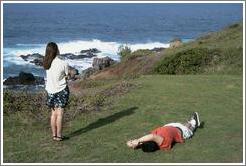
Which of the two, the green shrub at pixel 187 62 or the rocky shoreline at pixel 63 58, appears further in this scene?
the rocky shoreline at pixel 63 58

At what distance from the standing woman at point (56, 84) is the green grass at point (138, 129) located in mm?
401

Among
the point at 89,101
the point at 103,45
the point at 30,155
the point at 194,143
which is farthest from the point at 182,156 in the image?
the point at 103,45

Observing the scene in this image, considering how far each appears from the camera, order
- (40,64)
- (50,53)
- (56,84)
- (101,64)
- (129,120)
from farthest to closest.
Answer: (101,64)
(40,64)
(129,120)
(56,84)
(50,53)

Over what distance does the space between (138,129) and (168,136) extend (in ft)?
4.35

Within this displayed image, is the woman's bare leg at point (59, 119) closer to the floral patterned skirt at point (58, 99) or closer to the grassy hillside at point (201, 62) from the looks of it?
the floral patterned skirt at point (58, 99)

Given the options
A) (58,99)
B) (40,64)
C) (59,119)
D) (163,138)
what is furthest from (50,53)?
(40,64)

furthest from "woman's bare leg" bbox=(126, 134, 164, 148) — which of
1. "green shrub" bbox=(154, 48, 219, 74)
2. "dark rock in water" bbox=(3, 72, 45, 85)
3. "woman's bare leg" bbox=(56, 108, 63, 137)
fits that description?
"dark rock in water" bbox=(3, 72, 45, 85)

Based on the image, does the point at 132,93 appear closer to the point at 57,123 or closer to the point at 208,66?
the point at 57,123

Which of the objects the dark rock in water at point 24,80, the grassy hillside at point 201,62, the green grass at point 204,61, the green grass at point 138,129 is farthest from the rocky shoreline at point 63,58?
the green grass at point 138,129

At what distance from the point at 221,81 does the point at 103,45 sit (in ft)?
163

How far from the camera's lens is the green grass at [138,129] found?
929 cm

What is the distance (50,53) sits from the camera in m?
9.72

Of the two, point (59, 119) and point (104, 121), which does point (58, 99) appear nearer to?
point (59, 119)

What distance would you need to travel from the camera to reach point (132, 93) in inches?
567
